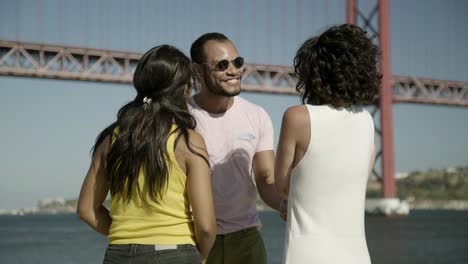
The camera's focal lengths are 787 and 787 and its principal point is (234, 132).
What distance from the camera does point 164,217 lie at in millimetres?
1722

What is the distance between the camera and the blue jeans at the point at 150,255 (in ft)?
5.60

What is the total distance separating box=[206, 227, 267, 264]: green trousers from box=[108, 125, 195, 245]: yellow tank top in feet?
1.70

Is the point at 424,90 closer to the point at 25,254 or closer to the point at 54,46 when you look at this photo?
the point at 54,46

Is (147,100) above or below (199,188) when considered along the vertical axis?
above

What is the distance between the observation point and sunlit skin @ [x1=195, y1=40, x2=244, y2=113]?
2.22 meters

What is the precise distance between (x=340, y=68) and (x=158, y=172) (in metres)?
0.47

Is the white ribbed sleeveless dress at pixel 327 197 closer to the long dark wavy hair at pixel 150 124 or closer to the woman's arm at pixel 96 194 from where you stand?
the long dark wavy hair at pixel 150 124

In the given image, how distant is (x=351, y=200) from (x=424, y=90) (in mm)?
37477

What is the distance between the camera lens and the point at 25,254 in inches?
1046

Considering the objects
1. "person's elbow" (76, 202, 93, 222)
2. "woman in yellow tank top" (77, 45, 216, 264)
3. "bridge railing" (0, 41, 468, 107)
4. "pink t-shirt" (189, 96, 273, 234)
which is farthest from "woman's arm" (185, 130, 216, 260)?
"bridge railing" (0, 41, 468, 107)

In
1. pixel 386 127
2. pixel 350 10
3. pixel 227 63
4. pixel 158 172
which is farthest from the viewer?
pixel 350 10

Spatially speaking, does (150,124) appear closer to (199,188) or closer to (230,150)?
(199,188)

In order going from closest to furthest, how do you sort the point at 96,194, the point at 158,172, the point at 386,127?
the point at 158,172
the point at 96,194
the point at 386,127

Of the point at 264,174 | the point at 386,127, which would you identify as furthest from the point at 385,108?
the point at 264,174
